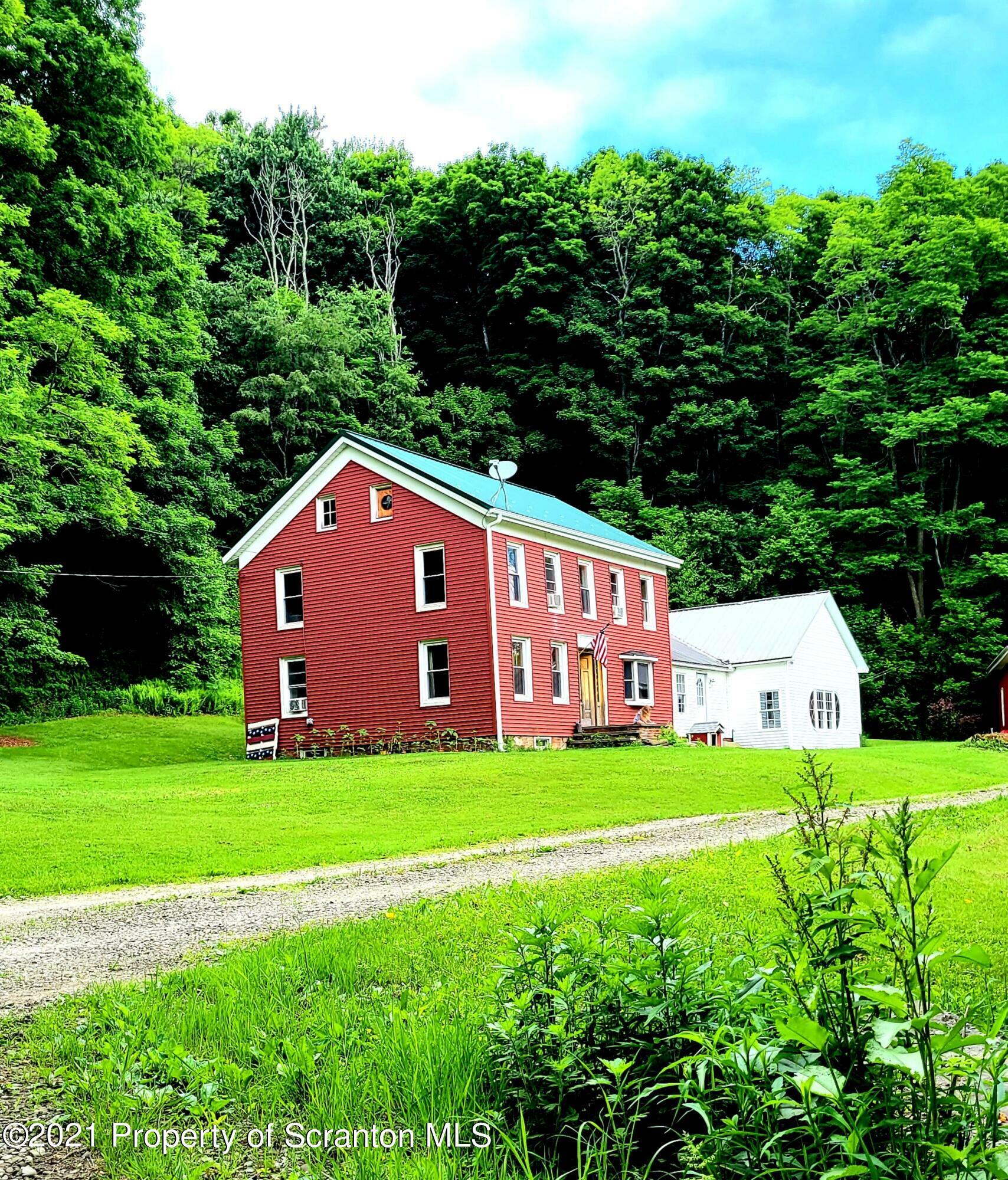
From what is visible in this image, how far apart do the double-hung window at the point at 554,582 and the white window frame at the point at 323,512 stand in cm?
646

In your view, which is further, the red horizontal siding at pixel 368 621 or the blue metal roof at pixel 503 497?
the blue metal roof at pixel 503 497

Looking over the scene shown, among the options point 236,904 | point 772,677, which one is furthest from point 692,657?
point 236,904

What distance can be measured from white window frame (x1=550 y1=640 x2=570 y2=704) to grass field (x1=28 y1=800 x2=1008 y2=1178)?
24.3 meters

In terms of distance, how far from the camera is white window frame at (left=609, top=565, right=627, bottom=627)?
35.9m

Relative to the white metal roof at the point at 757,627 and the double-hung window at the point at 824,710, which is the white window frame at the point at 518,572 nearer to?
the white metal roof at the point at 757,627

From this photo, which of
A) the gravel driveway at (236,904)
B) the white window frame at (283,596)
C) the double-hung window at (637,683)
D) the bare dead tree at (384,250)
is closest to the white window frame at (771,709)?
the double-hung window at (637,683)

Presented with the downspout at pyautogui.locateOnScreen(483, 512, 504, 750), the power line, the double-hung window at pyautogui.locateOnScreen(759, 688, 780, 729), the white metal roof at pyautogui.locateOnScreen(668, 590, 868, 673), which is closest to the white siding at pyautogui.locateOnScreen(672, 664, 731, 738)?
the white metal roof at pyautogui.locateOnScreen(668, 590, 868, 673)

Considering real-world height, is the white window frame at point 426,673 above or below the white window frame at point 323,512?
below

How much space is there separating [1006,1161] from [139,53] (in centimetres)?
4114

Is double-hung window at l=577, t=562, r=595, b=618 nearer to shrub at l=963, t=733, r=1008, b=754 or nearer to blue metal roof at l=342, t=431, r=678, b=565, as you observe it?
blue metal roof at l=342, t=431, r=678, b=565

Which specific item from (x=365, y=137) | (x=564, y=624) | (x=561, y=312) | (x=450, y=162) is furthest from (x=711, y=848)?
(x=365, y=137)

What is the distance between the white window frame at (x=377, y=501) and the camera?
105 ft

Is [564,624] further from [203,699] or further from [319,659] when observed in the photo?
[203,699]

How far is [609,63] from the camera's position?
22.5m
